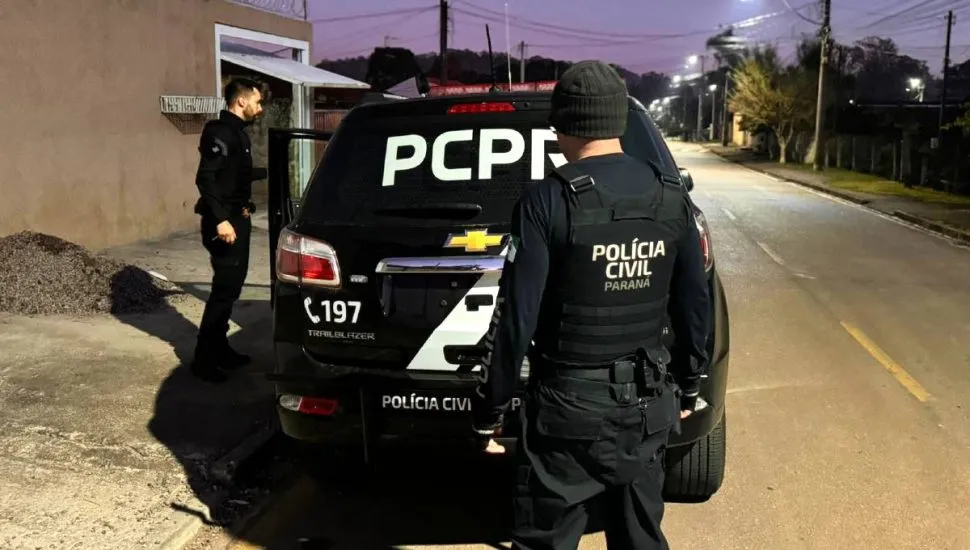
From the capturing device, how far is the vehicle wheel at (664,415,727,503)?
3.76 meters

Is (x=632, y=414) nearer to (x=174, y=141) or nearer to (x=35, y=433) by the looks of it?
(x=35, y=433)


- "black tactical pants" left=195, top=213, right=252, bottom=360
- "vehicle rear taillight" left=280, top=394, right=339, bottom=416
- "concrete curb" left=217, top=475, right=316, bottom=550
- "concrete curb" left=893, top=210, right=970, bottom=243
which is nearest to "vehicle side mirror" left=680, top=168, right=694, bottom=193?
"vehicle rear taillight" left=280, top=394, right=339, bottom=416

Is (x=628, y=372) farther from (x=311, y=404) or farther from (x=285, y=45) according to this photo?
(x=285, y=45)

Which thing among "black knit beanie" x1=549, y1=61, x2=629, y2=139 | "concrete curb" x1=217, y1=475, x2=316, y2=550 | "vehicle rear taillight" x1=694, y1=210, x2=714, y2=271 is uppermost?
"black knit beanie" x1=549, y1=61, x2=629, y2=139

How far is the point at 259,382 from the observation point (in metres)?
5.39

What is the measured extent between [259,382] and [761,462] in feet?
9.70

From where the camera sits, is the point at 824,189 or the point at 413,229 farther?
the point at 824,189

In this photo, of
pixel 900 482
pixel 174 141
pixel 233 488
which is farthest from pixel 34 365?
pixel 174 141

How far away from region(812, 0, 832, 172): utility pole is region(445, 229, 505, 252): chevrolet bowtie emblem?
31.4 metres

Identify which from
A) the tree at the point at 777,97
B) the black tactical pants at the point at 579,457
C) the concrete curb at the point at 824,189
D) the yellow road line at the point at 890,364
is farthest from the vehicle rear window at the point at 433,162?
the tree at the point at 777,97

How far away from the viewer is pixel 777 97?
135 feet

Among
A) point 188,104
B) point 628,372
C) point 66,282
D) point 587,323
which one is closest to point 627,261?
point 587,323

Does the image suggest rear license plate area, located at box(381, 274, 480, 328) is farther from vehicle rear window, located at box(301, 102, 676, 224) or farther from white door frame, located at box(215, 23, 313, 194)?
white door frame, located at box(215, 23, 313, 194)

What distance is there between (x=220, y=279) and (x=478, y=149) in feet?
7.90
